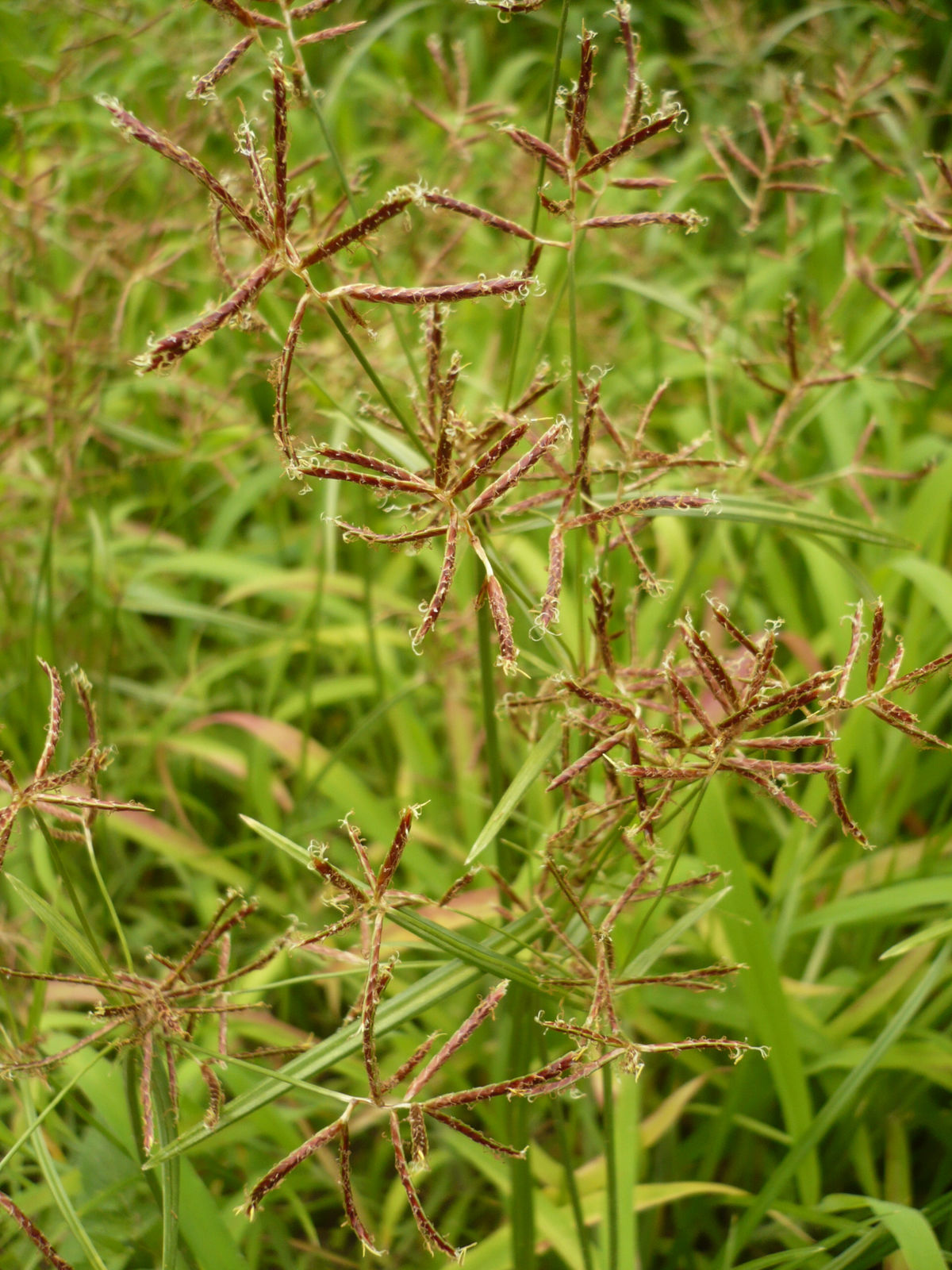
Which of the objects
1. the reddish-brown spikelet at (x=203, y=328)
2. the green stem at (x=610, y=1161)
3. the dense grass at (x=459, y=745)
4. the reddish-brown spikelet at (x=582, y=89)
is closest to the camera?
the reddish-brown spikelet at (x=203, y=328)

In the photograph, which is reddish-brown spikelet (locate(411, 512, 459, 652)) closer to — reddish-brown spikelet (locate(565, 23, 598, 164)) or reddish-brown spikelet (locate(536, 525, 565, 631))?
reddish-brown spikelet (locate(536, 525, 565, 631))

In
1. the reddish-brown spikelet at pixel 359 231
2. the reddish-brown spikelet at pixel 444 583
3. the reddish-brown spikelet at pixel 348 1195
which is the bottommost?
the reddish-brown spikelet at pixel 348 1195

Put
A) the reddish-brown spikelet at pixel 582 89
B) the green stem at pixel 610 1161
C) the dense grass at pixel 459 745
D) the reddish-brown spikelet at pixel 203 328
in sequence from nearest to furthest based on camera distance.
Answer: the reddish-brown spikelet at pixel 203 328, the reddish-brown spikelet at pixel 582 89, the green stem at pixel 610 1161, the dense grass at pixel 459 745

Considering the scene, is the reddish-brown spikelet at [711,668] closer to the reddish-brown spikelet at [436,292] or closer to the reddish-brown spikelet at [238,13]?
the reddish-brown spikelet at [436,292]

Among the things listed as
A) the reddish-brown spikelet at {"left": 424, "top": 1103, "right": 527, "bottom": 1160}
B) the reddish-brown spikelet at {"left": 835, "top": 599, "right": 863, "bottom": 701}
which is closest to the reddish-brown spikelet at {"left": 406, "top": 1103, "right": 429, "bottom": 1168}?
the reddish-brown spikelet at {"left": 424, "top": 1103, "right": 527, "bottom": 1160}

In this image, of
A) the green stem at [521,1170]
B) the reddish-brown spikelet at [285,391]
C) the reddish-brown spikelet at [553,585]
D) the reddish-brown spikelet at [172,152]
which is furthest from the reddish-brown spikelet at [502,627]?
the green stem at [521,1170]

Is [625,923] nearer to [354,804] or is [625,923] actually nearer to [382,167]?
[354,804]

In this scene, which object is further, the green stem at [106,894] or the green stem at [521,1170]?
the green stem at [521,1170]

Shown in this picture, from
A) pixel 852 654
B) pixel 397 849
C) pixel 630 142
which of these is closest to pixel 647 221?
pixel 630 142
